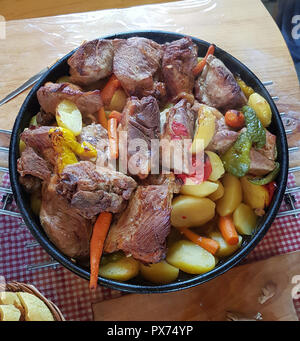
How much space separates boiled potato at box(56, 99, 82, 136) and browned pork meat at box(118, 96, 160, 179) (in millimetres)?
217

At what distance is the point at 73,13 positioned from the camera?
110 inches

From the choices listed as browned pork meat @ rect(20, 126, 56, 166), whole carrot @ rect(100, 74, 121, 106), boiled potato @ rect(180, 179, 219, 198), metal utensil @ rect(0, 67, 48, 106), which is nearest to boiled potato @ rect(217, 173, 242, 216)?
boiled potato @ rect(180, 179, 219, 198)

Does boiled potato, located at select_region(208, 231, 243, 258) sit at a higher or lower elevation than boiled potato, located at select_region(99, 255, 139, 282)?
higher

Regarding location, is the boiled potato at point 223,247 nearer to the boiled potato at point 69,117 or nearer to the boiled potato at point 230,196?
the boiled potato at point 230,196

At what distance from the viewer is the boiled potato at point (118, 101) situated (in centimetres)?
211

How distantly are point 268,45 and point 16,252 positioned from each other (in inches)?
84.5

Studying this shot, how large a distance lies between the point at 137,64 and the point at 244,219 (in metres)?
1.00

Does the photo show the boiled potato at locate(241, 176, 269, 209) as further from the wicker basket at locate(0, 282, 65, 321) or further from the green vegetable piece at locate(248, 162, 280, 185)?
the wicker basket at locate(0, 282, 65, 321)

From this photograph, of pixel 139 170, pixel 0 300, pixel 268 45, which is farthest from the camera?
pixel 268 45

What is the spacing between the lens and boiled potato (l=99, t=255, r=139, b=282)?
5.94 feet
